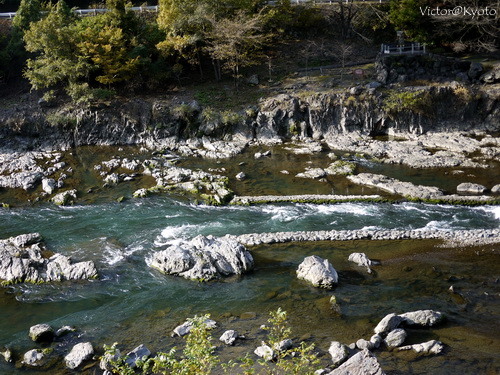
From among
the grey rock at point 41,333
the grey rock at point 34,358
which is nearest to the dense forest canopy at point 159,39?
the grey rock at point 41,333

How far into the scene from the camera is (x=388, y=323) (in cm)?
1267

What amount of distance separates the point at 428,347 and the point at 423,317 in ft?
4.07

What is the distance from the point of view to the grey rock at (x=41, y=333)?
13.1 m

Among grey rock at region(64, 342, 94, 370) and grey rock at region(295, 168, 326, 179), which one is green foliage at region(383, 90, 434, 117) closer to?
grey rock at region(295, 168, 326, 179)

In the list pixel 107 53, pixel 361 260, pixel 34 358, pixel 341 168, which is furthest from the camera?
pixel 107 53

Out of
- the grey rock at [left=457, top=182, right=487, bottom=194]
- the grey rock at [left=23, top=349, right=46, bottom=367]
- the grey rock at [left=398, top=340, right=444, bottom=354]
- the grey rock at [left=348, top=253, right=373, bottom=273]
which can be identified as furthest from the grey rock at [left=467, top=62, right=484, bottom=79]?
the grey rock at [left=23, top=349, right=46, bottom=367]

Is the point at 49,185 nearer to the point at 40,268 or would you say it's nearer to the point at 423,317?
the point at 40,268

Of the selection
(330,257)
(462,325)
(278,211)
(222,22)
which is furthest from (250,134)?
(462,325)

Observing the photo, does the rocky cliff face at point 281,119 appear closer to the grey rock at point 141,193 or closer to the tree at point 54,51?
the tree at point 54,51

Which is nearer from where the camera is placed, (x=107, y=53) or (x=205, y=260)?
(x=205, y=260)

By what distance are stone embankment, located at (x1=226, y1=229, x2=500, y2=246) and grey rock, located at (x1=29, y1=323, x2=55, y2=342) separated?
789 centimetres

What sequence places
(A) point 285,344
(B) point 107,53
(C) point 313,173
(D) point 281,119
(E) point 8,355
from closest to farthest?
(A) point 285,344 < (E) point 8,355 < (C) point 313,173 < (D) point 281,119 < (B) point 107,53

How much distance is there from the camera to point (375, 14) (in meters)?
41.4

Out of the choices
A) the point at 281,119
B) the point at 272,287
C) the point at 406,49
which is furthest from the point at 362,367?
the point at 406,49
